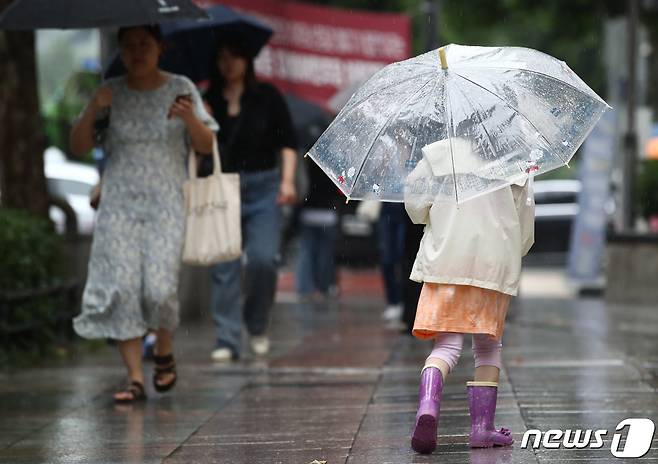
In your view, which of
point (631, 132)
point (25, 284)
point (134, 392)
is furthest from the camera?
point (631, 132)

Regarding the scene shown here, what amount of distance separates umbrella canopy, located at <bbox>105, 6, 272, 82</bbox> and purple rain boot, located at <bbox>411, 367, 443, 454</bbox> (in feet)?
13.7

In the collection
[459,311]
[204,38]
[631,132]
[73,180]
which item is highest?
[204,38]

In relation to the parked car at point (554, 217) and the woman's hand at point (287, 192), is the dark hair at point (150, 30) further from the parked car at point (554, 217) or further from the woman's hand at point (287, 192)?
the parked car at point (554, 217)

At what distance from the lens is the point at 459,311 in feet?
18.7

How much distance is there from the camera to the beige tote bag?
307 inches

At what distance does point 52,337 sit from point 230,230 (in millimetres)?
2529

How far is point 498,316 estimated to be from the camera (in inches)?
226

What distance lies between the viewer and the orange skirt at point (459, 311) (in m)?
5.68

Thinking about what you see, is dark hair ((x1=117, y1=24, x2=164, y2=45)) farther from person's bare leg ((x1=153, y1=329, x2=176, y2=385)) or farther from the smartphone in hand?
person's bare leg ((x1=153, y1=329, x2=176, y2=385))

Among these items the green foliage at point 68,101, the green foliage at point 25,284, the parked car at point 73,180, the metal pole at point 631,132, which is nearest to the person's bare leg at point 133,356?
the green foliage at point 25,284

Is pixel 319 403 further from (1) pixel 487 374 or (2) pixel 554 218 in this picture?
(2) pixel 554 218

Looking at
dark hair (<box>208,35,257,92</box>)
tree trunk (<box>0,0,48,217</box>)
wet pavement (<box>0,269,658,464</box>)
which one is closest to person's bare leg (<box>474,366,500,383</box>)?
wet pavement (<box>0,269,658,464</box>)

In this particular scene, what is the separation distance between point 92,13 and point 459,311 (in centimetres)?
273

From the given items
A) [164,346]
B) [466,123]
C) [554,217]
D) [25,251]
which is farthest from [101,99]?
[554,217]
